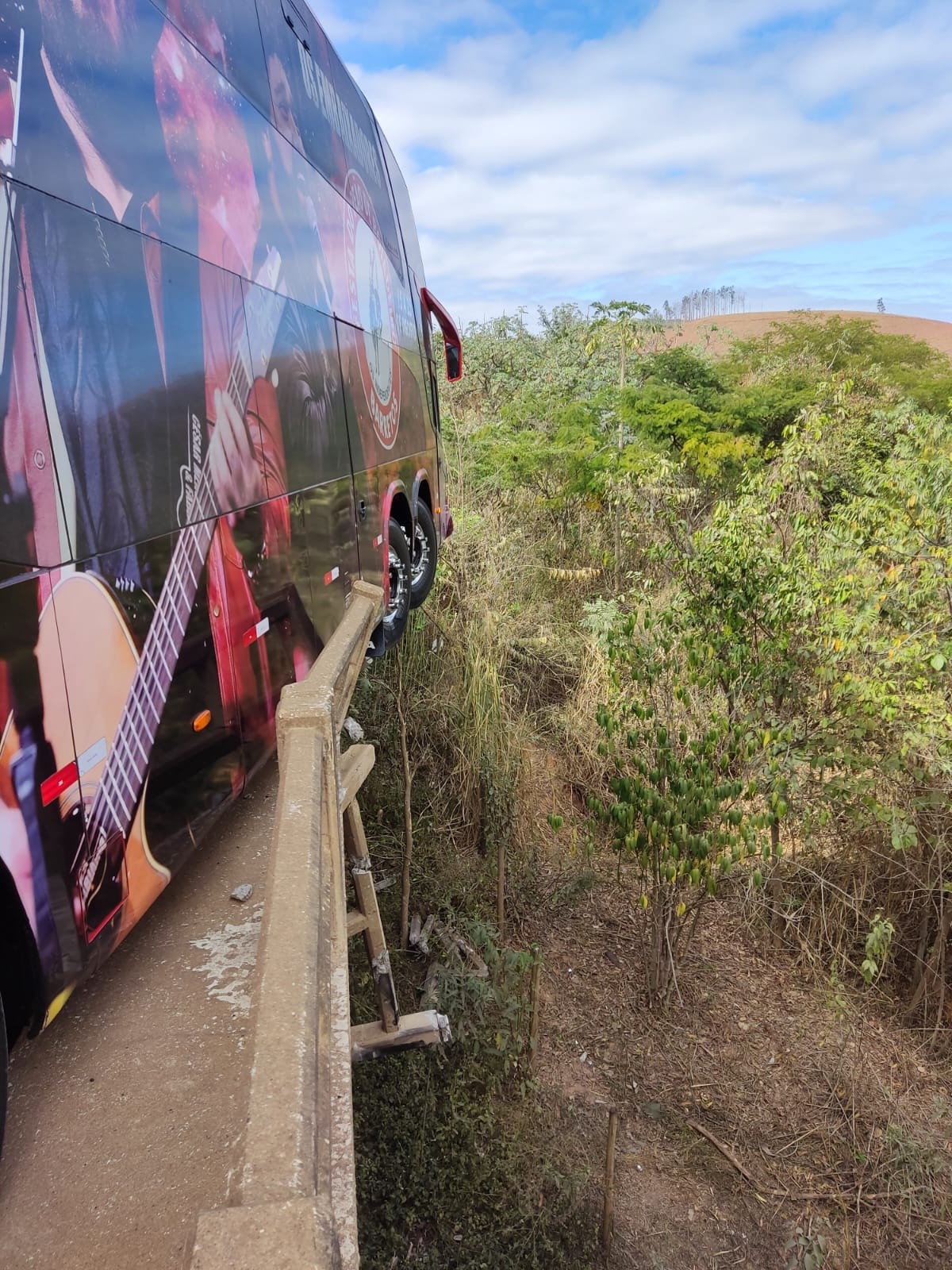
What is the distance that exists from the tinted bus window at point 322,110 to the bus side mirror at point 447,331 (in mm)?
1610

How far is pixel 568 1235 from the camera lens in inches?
179

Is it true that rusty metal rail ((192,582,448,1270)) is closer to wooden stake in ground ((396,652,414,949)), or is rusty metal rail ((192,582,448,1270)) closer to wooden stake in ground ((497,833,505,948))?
wooden stake in ground ((396,652,414,949))

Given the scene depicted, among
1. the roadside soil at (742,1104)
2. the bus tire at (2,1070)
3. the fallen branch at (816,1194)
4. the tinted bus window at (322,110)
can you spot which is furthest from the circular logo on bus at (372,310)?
the fallen branch at (816,1194)

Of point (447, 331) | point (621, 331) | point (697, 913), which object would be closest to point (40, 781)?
point (697, 913)

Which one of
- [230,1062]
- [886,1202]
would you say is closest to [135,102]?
[230,1062]

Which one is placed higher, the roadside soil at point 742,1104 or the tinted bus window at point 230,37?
the tinted bus window at point 230,37

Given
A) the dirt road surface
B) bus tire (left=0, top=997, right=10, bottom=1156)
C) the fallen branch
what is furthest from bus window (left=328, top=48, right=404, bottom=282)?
the fallen branch

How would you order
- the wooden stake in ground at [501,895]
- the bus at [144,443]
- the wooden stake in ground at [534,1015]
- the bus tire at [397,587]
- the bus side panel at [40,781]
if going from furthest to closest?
the wooden stake in ground at [501,895] → the bus tire at [397,587] → the wooden stake in ground at [534,1015] → the bus at [144,443] → the bus side panel at [40,781]

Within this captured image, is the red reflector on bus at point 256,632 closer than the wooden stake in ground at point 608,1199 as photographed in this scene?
Yes

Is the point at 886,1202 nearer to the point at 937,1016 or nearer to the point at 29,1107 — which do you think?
the point at 937,1016

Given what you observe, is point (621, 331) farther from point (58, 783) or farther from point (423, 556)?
point (58, 783)

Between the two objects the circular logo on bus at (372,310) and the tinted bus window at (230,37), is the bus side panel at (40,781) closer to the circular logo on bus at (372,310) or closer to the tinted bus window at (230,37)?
the tinted bus window at (230,37)

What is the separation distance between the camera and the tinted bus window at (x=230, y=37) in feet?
9.18

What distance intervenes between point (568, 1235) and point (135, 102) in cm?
538
